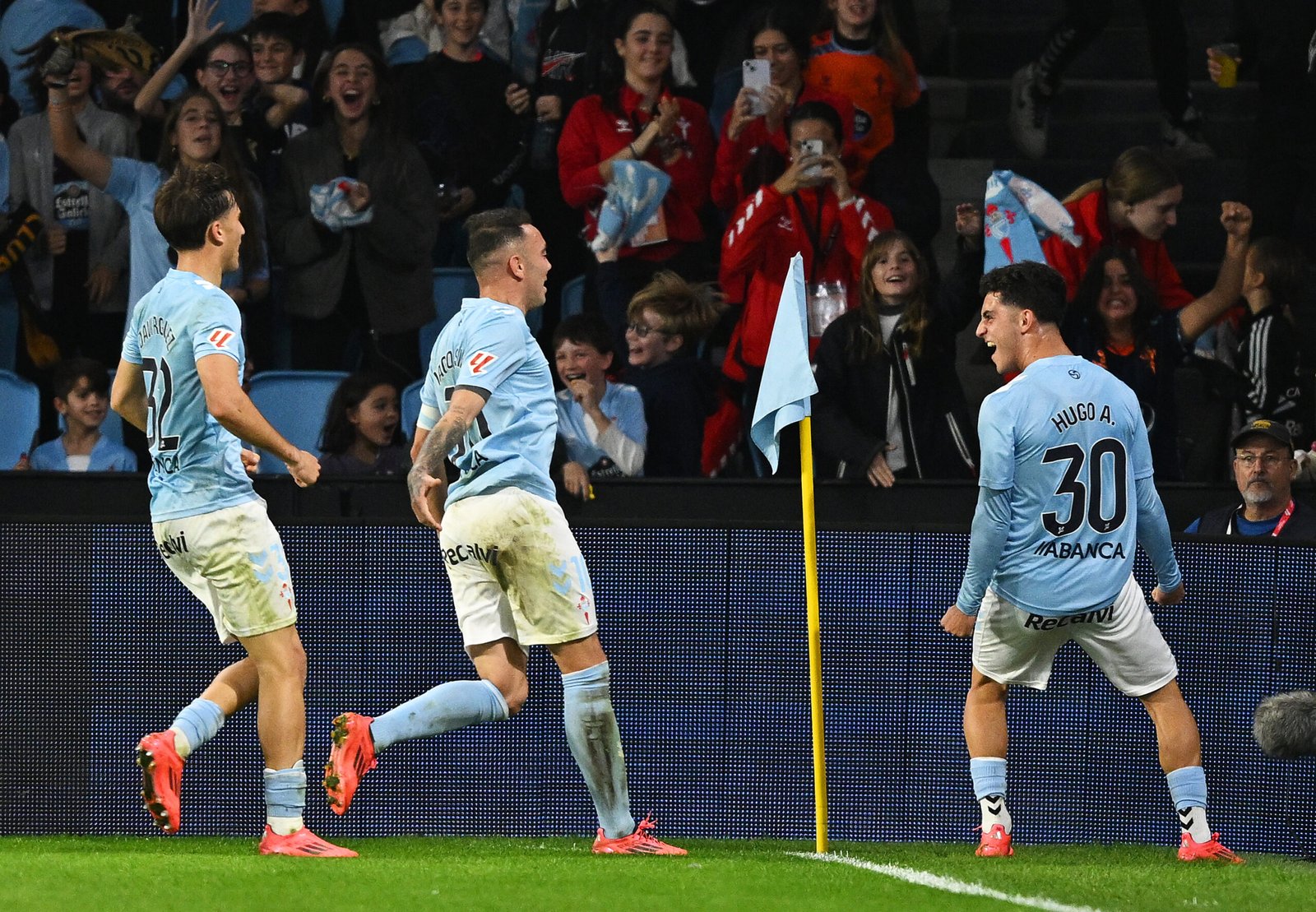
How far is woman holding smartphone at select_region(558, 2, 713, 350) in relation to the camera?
29.2 ft

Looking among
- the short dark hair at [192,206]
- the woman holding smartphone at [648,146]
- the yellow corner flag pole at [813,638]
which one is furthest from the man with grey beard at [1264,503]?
the short dark hair at [192,206]

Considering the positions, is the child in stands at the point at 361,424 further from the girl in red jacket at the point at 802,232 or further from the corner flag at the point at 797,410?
the corner flag at the point at 797,410

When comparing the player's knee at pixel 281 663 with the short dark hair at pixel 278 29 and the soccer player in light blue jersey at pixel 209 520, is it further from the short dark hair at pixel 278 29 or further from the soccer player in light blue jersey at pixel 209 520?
the short dark hair at pixel 278 29

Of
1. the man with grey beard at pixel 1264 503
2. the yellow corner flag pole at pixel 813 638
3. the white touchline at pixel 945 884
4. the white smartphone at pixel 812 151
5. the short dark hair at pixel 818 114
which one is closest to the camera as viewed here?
the white touchline at pixel 945 884

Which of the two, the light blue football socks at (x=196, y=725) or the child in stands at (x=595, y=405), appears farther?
the child in stands at (x=595, y=405)

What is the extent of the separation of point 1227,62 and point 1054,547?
548 cm

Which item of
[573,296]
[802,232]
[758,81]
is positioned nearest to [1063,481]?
[802,232]

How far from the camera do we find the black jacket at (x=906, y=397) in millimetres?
7906

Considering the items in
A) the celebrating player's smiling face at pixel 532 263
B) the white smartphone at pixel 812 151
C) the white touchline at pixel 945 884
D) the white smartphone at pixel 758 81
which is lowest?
the white touchline at pixel 945 884

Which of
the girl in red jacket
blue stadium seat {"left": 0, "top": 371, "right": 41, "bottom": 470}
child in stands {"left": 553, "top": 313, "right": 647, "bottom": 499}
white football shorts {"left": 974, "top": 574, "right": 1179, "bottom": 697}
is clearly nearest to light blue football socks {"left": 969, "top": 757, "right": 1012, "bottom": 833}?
white football shorts {"left": 974, "top": 574, "right": 1179, "bottom": 697}

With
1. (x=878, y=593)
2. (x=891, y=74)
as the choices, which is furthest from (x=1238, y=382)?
(x=878, y=593)

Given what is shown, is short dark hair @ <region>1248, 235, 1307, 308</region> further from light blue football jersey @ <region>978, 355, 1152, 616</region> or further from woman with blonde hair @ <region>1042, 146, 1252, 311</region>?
light blue football jersey @ <region>978, 355, 1152, 616</region>

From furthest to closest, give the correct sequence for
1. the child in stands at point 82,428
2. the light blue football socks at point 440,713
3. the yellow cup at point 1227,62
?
the yellow cup at point 1227,62 < the child in stands at point 82,428 < the light blue football socks at point 440,713

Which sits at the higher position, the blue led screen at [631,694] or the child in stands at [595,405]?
the child in stands at [595,405]
